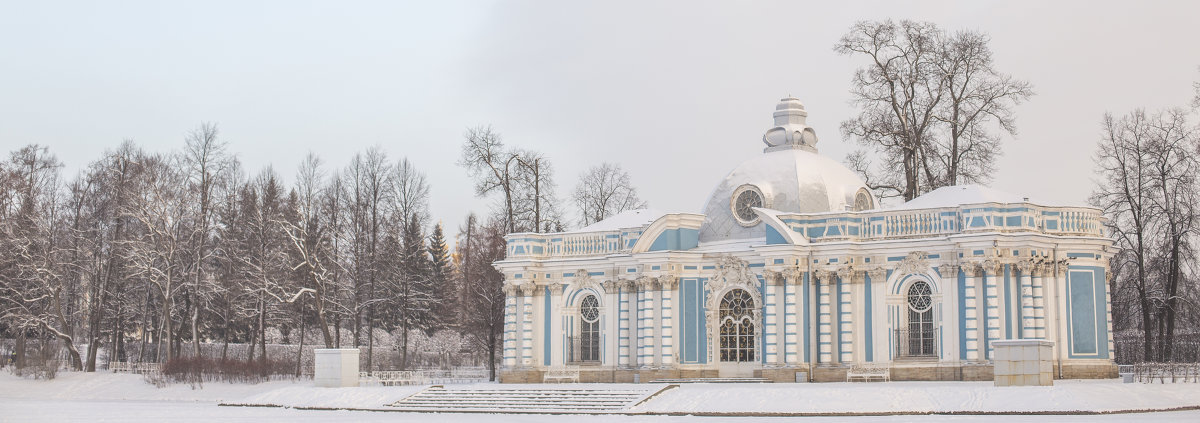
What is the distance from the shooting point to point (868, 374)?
36344 mm

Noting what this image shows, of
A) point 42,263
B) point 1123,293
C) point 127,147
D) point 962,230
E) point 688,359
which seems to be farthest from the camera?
point 127,147

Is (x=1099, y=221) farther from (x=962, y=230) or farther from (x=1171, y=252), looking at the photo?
(x=1171, y=252)

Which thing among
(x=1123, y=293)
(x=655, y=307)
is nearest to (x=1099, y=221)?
(x=1123, y=293)

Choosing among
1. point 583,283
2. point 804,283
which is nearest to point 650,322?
point 583,283

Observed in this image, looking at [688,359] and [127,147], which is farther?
[127,147]

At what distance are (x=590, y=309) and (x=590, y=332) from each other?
691 millimetres

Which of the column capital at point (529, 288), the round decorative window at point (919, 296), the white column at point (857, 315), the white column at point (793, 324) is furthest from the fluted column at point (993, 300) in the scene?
the column capital at point (529, 288)

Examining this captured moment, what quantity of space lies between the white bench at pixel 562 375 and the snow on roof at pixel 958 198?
10.5 m

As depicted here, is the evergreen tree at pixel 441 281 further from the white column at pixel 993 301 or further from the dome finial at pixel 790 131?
the white column at pixel 993 301

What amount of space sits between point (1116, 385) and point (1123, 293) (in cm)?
1478

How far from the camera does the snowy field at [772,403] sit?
1145 inches

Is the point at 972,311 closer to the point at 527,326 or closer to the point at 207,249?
the point at 527,326

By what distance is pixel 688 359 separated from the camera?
129 feet

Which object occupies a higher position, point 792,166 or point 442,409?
point 792,166
